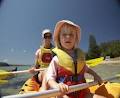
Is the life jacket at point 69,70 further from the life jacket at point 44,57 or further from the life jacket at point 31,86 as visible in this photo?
the life jacket at point 44,57

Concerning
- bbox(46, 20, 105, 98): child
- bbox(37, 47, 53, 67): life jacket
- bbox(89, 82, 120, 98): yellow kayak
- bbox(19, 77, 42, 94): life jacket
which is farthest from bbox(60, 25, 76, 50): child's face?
bbox(37, 47, 53, 67): life jacket

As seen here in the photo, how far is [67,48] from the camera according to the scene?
145cm

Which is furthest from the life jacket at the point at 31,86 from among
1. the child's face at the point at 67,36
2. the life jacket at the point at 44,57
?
the child's face at the point at 67,36

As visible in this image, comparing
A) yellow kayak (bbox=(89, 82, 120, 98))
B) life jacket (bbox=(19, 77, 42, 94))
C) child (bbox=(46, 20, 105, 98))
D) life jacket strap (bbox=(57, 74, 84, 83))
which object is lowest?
life jacket (bbox=(19, 77, 42, 94))

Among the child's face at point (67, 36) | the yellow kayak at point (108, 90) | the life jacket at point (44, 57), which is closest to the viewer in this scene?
the child's face at point (67, 36)

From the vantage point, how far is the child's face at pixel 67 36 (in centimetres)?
138

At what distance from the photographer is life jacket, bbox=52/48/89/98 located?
4.62 feet

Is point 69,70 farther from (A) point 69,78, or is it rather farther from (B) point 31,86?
(B) point 31,86

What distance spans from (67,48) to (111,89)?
0.29 m

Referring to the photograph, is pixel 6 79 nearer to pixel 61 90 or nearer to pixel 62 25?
pixel 62 25

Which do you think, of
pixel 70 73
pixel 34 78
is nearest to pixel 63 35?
pixel 70 73

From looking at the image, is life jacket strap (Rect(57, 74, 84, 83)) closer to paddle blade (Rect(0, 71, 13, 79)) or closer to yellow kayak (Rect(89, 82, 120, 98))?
yellow kayak (Rect(89, 82, 120, 98))

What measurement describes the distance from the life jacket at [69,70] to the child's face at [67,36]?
0.05 metres

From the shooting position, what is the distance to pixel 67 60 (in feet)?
4.71
